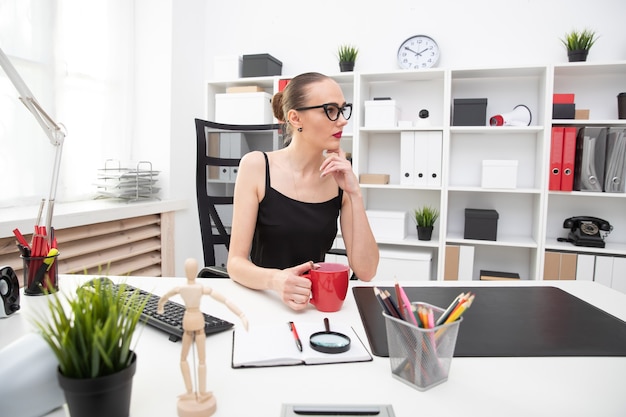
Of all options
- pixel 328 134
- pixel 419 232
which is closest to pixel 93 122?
pixel 328 134

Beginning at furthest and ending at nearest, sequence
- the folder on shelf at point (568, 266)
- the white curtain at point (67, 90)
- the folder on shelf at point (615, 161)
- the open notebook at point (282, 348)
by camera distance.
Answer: the folder on shelf at point (568, 266) < the folder on shelf at point (615, 161) < the white curtain at point (67, 90) < the open notebook at point (282, 348)

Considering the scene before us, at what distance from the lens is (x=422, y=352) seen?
693mm

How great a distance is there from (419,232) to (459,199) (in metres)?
0.43

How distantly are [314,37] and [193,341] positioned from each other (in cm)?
319

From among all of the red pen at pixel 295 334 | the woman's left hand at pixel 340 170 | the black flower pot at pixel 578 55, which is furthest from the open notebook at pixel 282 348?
the black flower pot at pixel 578 55

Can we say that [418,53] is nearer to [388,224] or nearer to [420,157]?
[420,157]

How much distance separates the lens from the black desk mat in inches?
33.3

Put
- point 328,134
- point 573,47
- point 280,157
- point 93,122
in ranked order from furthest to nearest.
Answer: point 93,122 → point 573,47 → point 280,157 → point 328,134

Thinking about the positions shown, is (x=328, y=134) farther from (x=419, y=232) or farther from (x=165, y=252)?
(x=165, y=252)

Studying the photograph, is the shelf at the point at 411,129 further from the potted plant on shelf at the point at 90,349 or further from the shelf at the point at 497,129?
the potted plant on shelf at the point at 90,349

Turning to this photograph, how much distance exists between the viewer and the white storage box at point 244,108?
322 centimetres

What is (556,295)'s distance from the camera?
1198mm

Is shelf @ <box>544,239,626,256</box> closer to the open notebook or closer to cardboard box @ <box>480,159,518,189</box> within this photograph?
cardboard box @ <box>480,159,518,189</box>

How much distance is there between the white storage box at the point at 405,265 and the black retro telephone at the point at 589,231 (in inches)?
36.5
